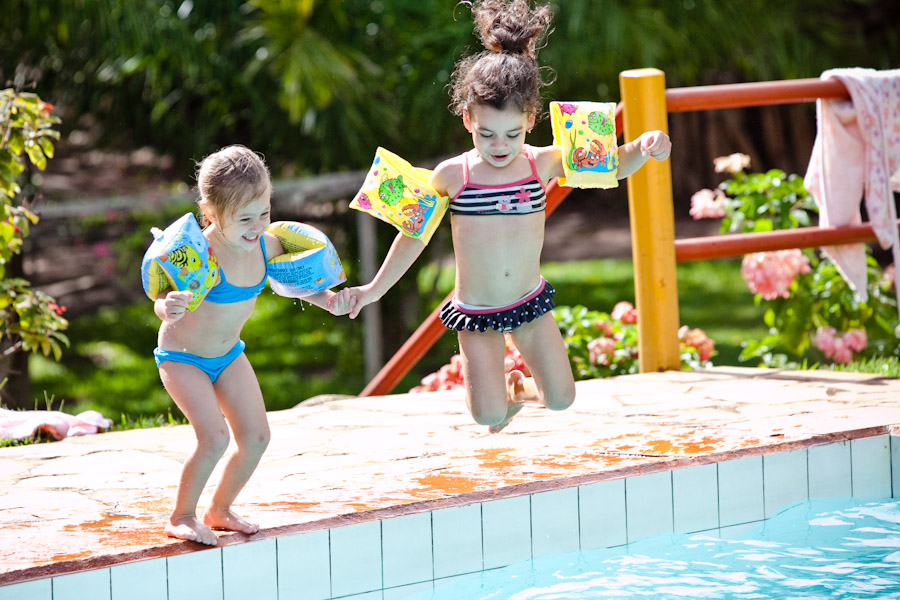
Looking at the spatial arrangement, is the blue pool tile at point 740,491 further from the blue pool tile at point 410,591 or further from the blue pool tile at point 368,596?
the blue pool tile at point 368,596

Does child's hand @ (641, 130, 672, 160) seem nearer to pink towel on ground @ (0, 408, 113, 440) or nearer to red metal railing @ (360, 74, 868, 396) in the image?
red metal railing @ (360, 74, 868, 396)

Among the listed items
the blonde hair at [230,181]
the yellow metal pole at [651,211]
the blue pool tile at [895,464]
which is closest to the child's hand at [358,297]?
the blonde hair at [230,181]

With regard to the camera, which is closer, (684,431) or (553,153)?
(553,153)

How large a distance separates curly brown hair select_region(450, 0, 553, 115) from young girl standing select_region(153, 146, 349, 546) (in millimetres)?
783

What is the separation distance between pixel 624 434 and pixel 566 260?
9274 millimetres

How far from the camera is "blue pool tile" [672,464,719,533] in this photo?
3.78 meters

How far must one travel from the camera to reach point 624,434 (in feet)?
14.1

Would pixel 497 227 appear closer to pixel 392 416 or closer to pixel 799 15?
pixel 392 416

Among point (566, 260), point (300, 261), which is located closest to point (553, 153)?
point (300, 261)

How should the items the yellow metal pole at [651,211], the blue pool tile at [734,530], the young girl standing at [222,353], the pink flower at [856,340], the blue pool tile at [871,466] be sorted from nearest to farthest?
the young girl standing at [222,353] < the blue pool tile at [734,530] < the blue pool tile at [871,466] < the yellow metal pole at [651,211] < the pink flower at [856,340]

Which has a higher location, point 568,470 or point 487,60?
point 487,60

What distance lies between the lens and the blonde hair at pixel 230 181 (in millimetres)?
3004

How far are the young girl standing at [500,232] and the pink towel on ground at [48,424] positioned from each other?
197cm

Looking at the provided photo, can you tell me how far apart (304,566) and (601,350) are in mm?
3052
